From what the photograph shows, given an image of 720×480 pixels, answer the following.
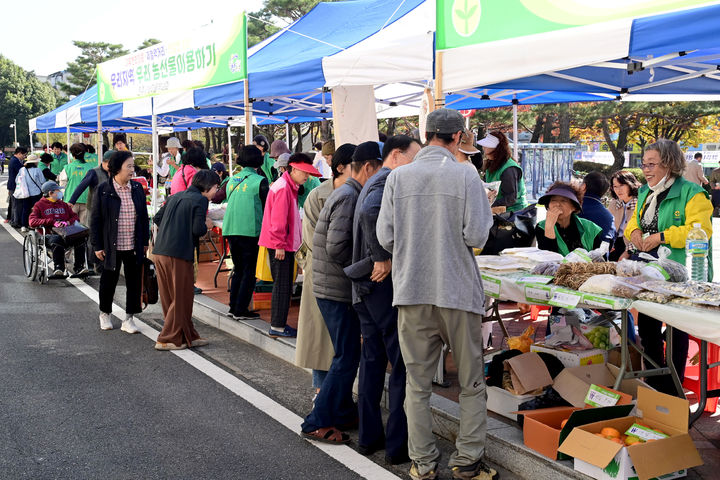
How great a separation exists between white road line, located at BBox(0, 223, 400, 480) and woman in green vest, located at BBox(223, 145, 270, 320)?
1016mm

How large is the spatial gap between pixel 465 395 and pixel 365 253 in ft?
3.24

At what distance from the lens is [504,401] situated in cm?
462

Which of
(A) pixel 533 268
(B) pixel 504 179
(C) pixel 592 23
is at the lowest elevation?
(A) pixel 533 268

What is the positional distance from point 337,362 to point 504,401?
1129 millimetres

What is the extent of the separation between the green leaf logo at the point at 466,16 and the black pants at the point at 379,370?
241cm

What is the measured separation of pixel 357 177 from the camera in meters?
4.40

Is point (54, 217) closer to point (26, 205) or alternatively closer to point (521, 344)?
point (26, 205)

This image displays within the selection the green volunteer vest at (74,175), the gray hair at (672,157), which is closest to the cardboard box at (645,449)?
the gray hair at (672,157)

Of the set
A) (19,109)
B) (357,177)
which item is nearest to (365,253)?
(357,177)

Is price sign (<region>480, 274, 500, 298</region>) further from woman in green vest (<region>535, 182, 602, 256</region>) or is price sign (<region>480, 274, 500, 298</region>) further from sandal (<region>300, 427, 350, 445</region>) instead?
sandal (<region>300, 427, 350, 445</region>)

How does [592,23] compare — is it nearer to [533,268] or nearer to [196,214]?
[533,268]

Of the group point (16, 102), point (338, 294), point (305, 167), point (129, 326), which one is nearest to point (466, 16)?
point (305, 167)

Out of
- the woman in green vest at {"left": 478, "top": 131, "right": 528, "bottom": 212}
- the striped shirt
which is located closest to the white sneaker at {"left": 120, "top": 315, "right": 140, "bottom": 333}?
the striped shirt

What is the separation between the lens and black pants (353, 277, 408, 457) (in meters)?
4.12
